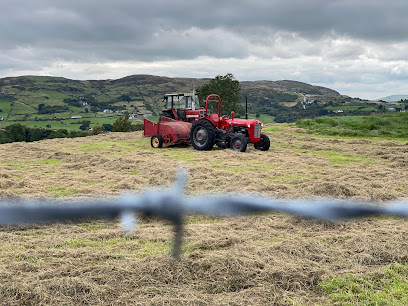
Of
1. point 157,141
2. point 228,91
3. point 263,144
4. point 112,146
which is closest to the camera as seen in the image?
point 263,144

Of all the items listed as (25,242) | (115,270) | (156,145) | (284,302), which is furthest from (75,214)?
(156,145)

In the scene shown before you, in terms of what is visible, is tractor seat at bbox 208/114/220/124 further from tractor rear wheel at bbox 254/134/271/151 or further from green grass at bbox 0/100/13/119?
green grass at bbox 0/100/13/119

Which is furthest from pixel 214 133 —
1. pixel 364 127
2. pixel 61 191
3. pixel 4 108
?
pixel 4 108

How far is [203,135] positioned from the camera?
15172 mm

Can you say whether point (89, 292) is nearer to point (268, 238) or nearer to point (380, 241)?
point (268, 238)

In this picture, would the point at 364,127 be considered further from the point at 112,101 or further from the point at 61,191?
the point at 112,101

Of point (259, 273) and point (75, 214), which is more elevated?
point (75, 214)

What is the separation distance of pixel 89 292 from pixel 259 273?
5.16 ft

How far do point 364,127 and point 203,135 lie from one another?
45.3ft

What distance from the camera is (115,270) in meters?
3.43

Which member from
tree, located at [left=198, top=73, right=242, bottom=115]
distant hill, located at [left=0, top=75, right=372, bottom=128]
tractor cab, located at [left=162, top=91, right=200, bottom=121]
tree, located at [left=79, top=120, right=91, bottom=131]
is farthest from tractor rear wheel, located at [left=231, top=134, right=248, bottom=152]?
tree, located at [left=79, top=120, right=91, bottom=131]

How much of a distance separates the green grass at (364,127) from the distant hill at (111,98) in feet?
138

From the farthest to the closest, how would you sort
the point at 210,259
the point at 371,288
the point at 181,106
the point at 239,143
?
the point at 181,106
the point at 239,143
the point at 210,259
the point at 371,288

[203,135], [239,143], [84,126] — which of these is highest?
[203,135]
